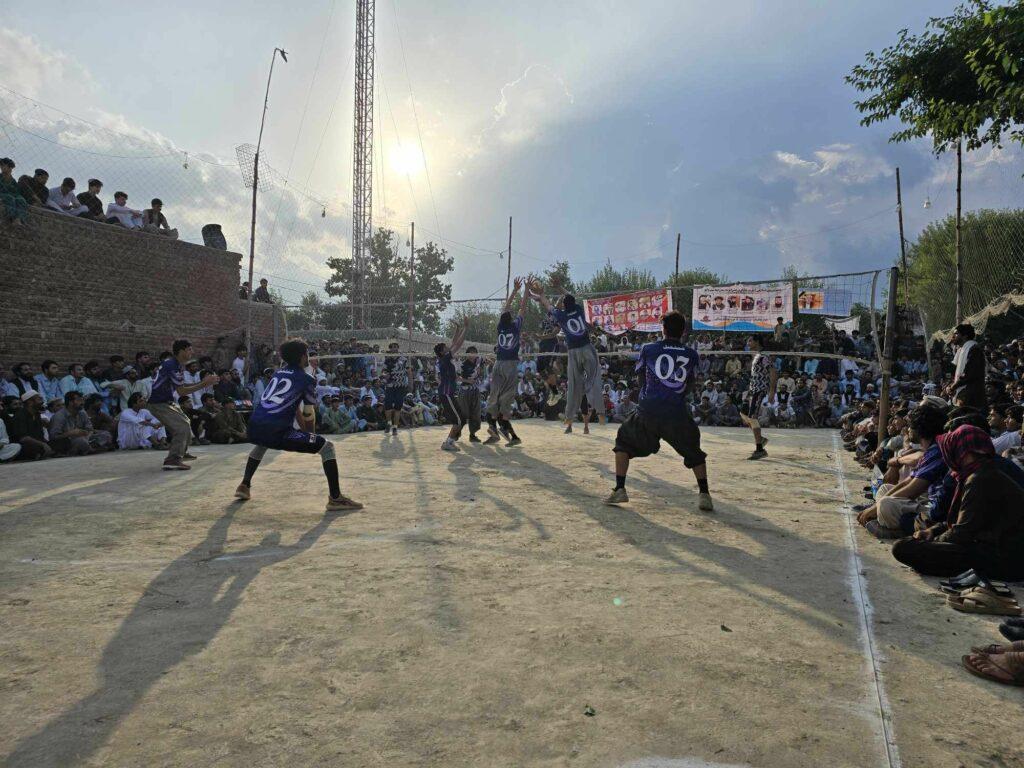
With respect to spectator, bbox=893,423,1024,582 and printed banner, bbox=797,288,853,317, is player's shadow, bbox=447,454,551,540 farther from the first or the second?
printed banner, bbox=797,288,853,317

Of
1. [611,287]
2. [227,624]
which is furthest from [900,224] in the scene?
[227,624]

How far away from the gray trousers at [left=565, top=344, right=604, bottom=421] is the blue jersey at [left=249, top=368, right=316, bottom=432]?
5823 mm

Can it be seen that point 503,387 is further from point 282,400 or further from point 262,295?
point 262,295

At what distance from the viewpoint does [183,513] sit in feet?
18.5

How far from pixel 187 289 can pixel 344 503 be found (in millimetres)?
13627

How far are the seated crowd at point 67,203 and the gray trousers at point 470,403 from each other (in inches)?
397

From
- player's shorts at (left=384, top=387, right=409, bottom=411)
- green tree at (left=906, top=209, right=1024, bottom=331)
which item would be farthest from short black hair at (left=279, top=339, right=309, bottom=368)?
green tree at (left=906, top=209, right=1024, bottom=331)

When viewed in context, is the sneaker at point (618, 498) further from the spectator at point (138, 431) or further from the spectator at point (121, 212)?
the spectator at point (121, 212)

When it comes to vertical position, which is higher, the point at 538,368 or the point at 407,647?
the point at 538,368

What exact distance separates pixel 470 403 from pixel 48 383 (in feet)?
26.6

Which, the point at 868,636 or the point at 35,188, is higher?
the point at 35,188

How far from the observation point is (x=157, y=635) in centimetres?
301

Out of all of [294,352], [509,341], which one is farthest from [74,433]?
[509,341]

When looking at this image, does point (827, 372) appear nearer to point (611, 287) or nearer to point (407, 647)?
point (407, 647)
